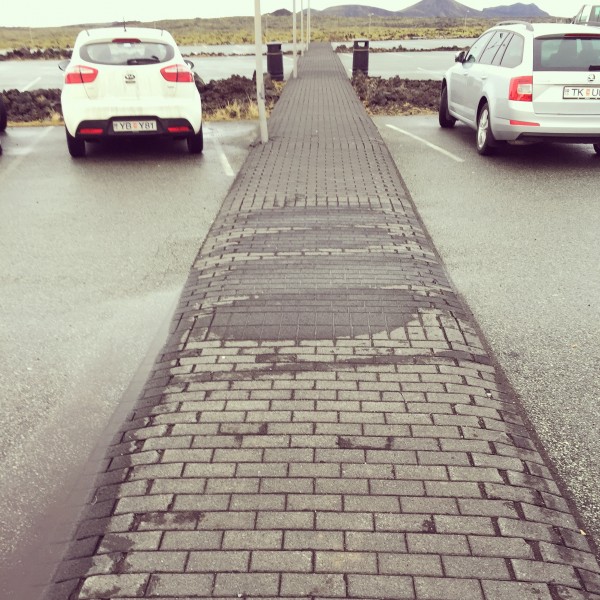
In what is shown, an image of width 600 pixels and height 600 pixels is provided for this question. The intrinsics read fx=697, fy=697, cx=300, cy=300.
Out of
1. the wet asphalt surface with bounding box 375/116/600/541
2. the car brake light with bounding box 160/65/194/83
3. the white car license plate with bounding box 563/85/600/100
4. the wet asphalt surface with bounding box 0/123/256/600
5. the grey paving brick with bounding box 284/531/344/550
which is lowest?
the wet asphalt surface with bounding box 375/116/600/541

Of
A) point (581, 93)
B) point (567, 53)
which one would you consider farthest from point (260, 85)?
point (581, 93)

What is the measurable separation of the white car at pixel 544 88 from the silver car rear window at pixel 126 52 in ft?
15.4

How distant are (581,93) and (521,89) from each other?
76 centimetres

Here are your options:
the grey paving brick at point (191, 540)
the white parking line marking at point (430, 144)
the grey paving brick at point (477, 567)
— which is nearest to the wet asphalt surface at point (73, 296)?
the grey paving brick at point (191, 540)

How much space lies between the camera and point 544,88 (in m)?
9.12

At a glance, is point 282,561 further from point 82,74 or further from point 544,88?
point 82,74

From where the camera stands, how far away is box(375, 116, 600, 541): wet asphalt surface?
11.9 ft

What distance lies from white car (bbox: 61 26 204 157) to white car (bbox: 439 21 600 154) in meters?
→ 4.26

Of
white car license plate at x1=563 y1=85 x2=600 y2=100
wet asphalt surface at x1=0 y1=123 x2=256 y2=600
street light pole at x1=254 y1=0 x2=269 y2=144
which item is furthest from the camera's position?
street light pole at x1=254 y1=0 x2=269 y2=144

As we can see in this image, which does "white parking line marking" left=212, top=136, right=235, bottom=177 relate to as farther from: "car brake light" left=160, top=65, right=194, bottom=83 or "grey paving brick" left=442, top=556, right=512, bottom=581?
"grey paving brick" left=442, top=556, right=512, bottom=581

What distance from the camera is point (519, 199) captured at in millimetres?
7949

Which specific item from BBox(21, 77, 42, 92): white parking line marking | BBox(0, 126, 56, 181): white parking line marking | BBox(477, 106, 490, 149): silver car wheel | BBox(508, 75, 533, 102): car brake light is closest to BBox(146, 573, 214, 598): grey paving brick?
BBox(0, 126, 56, 181): white parking line marking

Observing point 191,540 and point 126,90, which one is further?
point 126,90

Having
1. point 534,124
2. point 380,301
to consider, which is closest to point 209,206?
point 380,301
